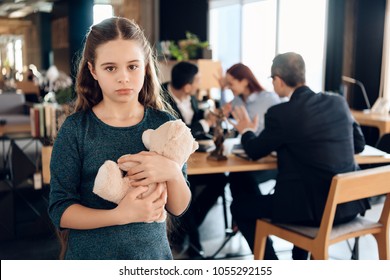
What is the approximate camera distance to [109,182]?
81cm

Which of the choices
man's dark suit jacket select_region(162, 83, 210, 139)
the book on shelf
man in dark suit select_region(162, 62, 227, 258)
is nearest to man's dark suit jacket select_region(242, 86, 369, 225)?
man in dark suit select_region(162, 62, 227, 258)

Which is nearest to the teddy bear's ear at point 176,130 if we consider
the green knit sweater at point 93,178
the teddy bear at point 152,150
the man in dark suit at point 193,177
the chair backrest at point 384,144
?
the teddy bear at point 152,150

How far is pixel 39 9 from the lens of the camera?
21.1 feet

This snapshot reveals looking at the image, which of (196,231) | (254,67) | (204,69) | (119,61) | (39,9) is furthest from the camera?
(39,9)

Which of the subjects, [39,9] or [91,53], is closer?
[91,53]

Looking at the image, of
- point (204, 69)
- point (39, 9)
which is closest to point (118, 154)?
point (204, 69)

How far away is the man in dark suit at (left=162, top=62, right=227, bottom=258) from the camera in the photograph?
246cm

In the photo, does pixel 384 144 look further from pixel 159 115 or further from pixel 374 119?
pixel 159 115

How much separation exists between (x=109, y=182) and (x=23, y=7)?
5534 mm

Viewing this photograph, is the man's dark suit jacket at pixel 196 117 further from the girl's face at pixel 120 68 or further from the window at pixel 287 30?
the girl's face at pixel 120 68

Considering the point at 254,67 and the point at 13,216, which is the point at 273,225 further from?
the point at 13,216

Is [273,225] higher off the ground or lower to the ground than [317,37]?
lower

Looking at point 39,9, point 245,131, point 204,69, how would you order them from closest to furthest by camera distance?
point 245,131, point 204,69, point 39,9

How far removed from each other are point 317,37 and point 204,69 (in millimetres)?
2927
